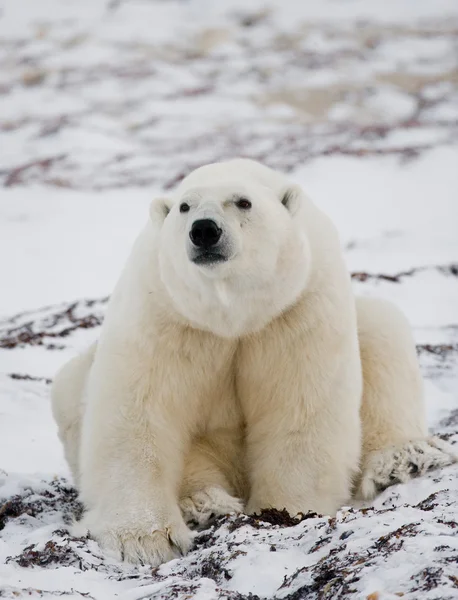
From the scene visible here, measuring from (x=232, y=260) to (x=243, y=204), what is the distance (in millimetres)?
284

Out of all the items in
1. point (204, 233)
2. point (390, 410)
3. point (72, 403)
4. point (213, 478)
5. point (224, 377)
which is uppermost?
point (204, 233)

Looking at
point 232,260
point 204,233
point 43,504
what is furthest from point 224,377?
point 43,504

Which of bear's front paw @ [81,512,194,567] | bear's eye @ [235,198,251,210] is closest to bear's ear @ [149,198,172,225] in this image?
bear's eye @ [235,198,251,210]

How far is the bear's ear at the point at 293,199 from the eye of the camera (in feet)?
12.4

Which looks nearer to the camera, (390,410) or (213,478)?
(213,478)

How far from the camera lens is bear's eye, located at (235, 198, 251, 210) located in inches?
139

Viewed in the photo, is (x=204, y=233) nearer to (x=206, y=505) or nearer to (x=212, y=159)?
(x=206, y=505)

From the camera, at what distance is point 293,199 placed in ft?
12.4

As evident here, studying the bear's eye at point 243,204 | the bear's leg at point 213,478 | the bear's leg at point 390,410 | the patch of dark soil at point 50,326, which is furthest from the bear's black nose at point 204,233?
the patch of dark soil at point 50,326

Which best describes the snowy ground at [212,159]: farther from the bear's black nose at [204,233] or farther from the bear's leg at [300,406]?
the bear's black nose at [204,233]

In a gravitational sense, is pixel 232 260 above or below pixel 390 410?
above

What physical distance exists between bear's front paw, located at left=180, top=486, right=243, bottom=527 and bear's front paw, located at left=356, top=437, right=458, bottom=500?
656 mm

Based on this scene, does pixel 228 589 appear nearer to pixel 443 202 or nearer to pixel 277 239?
pixel 277 239

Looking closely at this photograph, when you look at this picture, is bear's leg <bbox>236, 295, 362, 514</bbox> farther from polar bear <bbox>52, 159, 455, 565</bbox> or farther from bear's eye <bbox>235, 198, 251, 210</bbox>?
bear's eye <bbox>235, 198, 251, 210</bbox>
